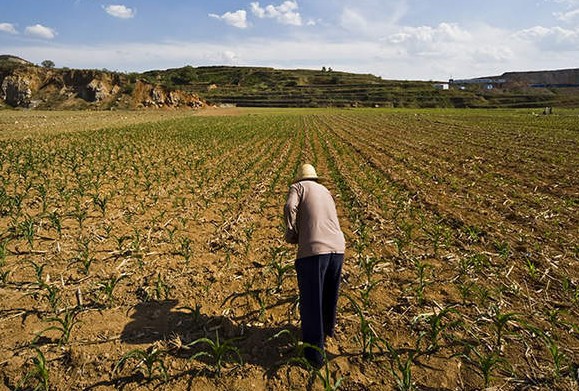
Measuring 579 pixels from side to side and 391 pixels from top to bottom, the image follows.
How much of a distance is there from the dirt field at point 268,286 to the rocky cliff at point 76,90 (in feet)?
218

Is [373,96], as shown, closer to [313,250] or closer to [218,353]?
[313,250]

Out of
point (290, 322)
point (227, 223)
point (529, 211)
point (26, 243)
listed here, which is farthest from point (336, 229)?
point (529, 211)

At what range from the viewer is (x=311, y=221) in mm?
3848

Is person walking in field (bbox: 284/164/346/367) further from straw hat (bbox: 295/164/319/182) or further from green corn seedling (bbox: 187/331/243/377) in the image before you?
green corn seedling (bbox: 187/331/243/377)

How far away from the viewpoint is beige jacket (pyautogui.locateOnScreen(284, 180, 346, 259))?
379 cm

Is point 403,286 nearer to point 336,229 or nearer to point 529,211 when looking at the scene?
point 336,229

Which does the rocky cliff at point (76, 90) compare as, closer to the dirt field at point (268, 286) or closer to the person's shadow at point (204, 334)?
the dirt field at point (268, 286)

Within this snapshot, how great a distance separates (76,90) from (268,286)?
82.1 m

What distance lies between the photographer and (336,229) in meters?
3.96

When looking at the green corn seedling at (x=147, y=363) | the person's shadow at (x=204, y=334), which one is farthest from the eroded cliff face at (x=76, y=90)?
the green corn seedling at (x=147, y=363)

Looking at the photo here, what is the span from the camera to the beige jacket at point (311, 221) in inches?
149

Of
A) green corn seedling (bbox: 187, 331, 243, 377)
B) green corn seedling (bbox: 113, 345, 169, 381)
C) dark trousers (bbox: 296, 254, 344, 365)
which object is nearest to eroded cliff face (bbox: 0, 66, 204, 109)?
green corn seedling (bbox: 113, 345, 169, 381)

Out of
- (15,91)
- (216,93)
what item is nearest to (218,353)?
(15,91)

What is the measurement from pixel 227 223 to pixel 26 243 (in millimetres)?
3751
